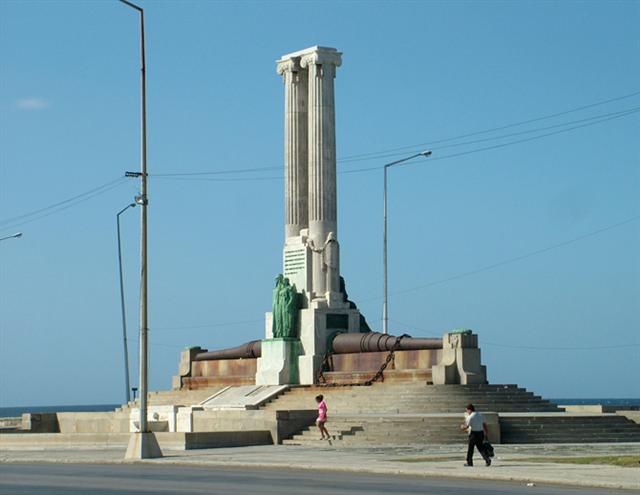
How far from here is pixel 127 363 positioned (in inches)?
2916

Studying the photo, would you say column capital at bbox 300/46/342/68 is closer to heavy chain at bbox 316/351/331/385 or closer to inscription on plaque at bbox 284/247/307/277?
A: inscription on plaque at bbox 284/247/307/277

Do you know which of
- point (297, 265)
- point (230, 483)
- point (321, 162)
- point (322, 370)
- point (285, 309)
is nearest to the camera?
point (230, 483)

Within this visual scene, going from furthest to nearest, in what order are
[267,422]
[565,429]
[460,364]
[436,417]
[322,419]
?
[460,364] → [267,422] → [565,429] → [436,417] → [322,419]

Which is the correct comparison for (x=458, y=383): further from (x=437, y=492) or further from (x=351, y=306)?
(x=437, y=492)

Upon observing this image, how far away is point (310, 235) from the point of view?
56469mm

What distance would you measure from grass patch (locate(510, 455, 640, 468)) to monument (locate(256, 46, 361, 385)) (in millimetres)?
22188

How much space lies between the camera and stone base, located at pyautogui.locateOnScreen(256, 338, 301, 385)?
55844mm

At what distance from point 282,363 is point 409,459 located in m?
22.5

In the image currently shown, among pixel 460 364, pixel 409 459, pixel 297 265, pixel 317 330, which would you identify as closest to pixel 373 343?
pixel 317 330

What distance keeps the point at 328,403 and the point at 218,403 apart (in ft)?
22.5

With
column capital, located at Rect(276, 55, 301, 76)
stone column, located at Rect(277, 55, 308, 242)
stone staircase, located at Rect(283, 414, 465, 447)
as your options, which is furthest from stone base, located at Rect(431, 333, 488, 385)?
column capital, located at Rect(276, 55, 301, 76)

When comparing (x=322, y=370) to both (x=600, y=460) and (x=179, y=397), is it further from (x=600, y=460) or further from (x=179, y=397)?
(x=600, y=460)

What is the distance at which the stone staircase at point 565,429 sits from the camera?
136ft

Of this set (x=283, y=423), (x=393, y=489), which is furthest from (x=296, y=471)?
(x=283, y=423)
